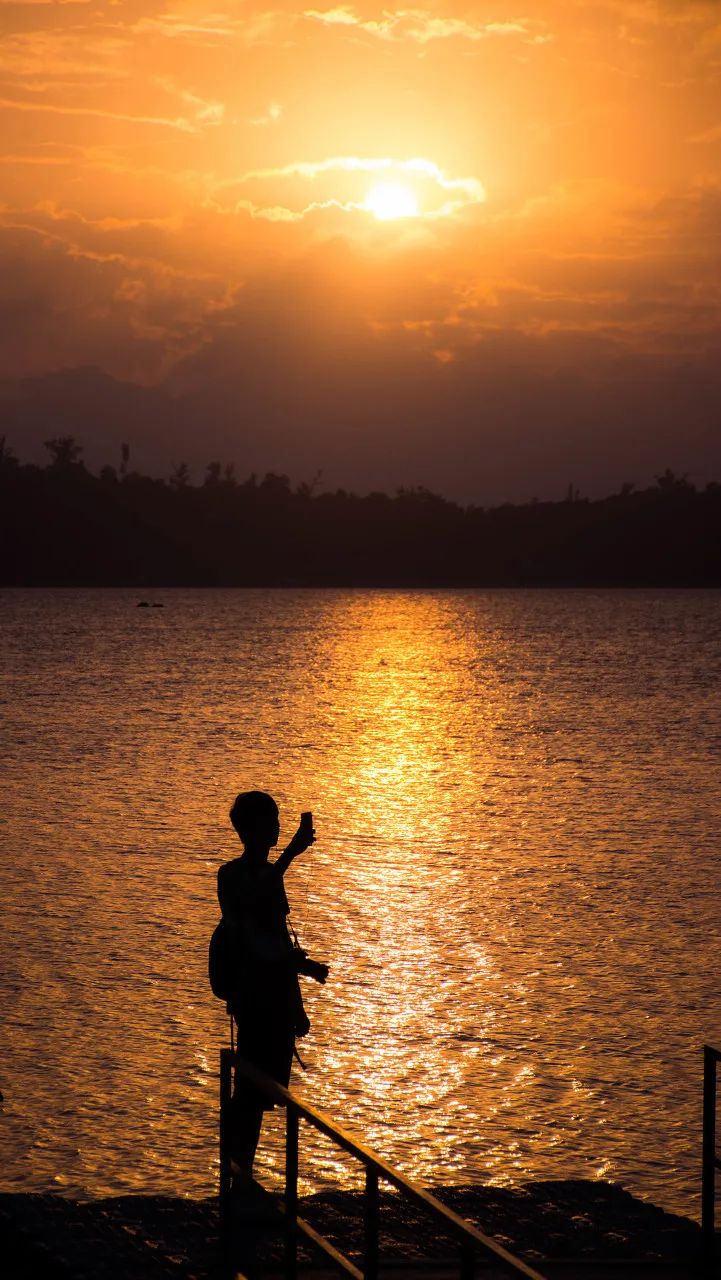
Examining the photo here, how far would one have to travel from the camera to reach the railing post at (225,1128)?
5.54 meters

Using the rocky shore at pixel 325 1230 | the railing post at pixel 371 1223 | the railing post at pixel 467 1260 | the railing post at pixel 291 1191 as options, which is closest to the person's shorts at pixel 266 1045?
the rocky shore at pixel 325 1230

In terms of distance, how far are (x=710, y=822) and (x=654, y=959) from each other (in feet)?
35.6

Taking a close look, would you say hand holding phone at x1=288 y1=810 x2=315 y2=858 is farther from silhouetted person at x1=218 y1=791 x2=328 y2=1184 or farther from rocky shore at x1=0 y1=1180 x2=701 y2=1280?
rocky shore at x1=0 y1=1180 x2=701 y2=1280

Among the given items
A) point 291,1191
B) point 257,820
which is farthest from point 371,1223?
point 257,820

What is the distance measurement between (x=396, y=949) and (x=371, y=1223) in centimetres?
1008

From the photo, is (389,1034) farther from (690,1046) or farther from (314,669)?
(314,669)

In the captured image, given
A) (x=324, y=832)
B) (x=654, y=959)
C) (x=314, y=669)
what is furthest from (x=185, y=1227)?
Result: (x=314, y=669)

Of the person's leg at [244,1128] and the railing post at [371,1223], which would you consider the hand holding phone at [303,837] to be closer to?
the person's leg at [244,1128]

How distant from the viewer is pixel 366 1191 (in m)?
4.50

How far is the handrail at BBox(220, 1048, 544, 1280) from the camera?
3822mm

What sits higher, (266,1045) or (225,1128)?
(266,1045)

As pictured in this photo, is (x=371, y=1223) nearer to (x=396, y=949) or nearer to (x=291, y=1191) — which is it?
(x=291, y=1191)

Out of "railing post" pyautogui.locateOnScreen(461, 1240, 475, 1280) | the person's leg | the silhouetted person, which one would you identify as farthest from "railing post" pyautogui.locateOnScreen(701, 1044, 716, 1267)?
"railing post" pyautogui.locateOnScreen(461, 1240, 475, 1280)

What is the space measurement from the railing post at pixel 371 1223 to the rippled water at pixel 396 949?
3877 millimetres
